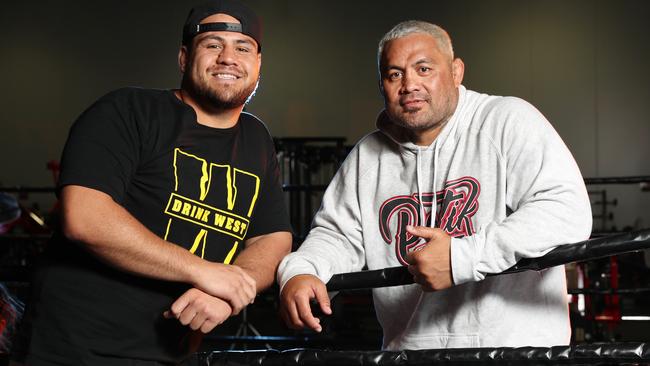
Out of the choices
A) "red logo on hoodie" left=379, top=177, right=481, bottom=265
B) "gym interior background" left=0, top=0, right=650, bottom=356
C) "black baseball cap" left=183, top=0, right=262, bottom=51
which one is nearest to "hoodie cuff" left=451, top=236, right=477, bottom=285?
"red logo on hoodie" left=379, top=177, right=481, bottom=265

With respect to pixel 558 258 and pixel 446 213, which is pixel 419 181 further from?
pixel 558 258

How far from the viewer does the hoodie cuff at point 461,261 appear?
4.56 ft

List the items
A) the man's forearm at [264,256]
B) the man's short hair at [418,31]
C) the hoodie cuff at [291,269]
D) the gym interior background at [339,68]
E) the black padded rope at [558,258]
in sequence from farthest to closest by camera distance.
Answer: the gym interior background at [339,68], the man's short hair at [418,31], the man's forearm at [264,256], the hoodie cuff at [291,269], the black padded rope at [558,258]

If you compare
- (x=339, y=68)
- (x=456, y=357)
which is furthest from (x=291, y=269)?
(x=339, y=68)

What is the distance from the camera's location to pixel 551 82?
32.6 feet

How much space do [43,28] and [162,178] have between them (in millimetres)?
10722

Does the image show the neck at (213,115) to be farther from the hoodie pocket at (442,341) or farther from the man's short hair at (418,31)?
the hoodie pocket at (442,341)

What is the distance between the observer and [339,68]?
10570 millimetres

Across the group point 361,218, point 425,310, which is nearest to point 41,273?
point 361,218

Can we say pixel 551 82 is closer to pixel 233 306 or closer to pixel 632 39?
pixel 632 39

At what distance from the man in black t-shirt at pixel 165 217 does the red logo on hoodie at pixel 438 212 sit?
12.5 inches

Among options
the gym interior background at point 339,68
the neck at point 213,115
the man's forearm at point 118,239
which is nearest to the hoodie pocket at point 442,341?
the man's forearm at point 118,239

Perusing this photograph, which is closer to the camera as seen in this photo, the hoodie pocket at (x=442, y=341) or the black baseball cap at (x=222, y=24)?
the hoodie pocket at (x=442, y=341)

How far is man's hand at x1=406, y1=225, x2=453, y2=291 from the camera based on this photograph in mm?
1358
